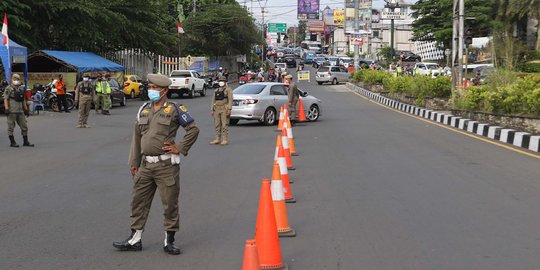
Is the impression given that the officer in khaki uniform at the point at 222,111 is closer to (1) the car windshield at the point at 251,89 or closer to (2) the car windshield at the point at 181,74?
(1) the car windshield at the point at 251,89

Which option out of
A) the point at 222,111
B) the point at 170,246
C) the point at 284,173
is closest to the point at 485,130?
the point at 222,111

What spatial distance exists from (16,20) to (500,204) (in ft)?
85.2

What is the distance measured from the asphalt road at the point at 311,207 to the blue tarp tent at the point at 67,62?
15.6 m

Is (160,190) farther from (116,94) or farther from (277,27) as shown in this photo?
(277,27)

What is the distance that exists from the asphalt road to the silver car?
15.0 feet

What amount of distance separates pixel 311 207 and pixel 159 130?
9.36 feet

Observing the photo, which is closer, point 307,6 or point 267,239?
point 267,239

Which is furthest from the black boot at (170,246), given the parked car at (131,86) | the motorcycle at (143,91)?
the parked car at (131,86)

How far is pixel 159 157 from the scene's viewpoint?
5.76 m

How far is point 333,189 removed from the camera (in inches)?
359

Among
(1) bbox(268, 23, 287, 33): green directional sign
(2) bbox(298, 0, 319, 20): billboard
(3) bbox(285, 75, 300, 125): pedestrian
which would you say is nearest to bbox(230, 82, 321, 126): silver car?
(3) bbox(285, 75, 300, 125): pedestrian

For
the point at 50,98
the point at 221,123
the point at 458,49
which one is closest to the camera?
the point at 221,123

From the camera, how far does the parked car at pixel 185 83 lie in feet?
123

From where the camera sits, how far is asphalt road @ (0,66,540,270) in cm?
575
